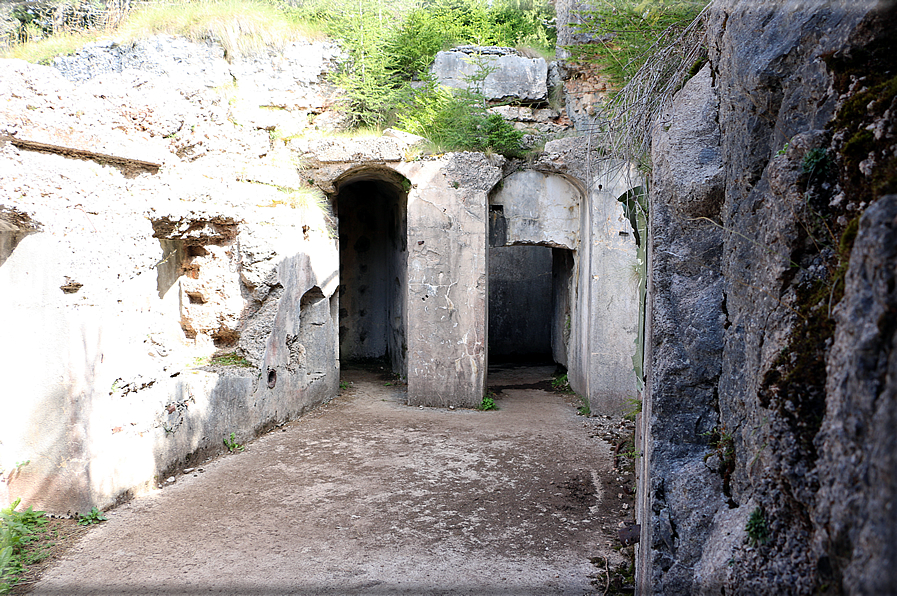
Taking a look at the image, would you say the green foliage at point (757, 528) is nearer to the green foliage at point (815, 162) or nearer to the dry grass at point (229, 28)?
the green foliage at point (815, 162)

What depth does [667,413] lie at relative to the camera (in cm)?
228

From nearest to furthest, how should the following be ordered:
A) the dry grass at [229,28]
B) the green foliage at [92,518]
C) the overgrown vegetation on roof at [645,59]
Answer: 1. the overgrown vegetation on roof at [645,59]
2. the green foliage at [92,518]
3. the dry grass at [229,28]

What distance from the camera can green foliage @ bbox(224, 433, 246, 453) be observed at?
6.09m

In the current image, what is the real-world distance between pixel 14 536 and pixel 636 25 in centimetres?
515

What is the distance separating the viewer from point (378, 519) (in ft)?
14.9

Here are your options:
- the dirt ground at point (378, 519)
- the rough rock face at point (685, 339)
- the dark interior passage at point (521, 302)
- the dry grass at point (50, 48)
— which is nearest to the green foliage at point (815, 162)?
the rough rock face at point (685, 339)

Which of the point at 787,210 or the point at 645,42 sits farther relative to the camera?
the point at 645,42

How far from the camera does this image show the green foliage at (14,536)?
351 centimetres

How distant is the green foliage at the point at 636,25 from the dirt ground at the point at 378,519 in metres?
3.11

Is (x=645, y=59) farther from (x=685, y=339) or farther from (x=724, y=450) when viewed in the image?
(x=724, y=450)

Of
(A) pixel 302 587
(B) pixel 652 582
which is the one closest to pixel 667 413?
(B) pixel 652 582

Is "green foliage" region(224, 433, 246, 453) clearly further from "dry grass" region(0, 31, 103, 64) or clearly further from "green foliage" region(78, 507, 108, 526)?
"dry grass" region(0, 31, 103, 64)

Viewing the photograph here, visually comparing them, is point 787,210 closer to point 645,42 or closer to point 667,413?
point 667,413

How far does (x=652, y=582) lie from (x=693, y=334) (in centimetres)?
98
